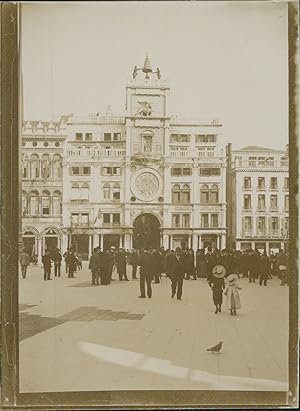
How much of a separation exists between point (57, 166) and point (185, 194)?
3.18 ft

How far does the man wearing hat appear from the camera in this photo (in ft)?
16.1

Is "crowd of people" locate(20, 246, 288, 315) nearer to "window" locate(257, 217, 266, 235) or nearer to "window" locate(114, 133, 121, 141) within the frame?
"window" locate(257, 217, 266, 235)

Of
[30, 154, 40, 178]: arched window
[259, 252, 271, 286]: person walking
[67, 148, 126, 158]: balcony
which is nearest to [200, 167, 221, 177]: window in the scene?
[67, 148, 126, 158]: balcony

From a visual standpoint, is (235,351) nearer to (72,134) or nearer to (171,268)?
(171,268)

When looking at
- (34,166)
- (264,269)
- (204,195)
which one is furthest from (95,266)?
(264,269)

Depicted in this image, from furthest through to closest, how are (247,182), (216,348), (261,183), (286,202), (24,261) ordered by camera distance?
1. (247,182)
2. (261,183)
3. (286,202)
4. (24,261)
5. (216,348)

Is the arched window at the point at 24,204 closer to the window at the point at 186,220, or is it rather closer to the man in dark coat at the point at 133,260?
the man in dark coat at the point at 133,260

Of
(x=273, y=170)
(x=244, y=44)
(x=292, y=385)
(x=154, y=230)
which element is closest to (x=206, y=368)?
(x=292, y=385)

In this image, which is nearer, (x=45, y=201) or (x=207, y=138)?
(x=45, y=201)

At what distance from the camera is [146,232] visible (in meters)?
5.05

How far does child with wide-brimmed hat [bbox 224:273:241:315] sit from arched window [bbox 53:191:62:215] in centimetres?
134

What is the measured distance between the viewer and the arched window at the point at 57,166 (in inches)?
197

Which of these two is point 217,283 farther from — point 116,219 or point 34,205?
point 34,205

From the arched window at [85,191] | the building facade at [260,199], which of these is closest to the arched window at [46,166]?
the arched window at [85,191]
